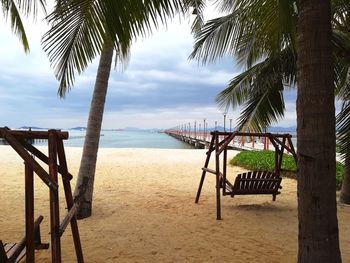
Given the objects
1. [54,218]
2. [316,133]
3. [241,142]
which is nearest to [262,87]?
[316,133]

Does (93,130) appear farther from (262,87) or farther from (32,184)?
(262,87)

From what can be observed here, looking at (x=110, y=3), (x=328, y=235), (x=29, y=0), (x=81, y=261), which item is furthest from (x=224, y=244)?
(x=29, y=0)

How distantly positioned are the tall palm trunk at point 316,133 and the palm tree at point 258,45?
4.38ft

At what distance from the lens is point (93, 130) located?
706 cm

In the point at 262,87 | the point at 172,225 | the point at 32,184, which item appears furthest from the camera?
the point at 262,87

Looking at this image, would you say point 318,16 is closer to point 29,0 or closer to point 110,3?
point 110,3

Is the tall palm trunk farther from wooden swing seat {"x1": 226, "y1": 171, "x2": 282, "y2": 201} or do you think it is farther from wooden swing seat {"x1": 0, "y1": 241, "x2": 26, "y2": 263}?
wooden swing seat {"x1": 226, "y1": 171, "x2": 282, "y2": 201}

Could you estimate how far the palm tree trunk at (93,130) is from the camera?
7.01 meters

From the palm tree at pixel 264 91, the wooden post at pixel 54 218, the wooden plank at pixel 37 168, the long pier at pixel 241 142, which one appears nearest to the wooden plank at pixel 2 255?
the wooden post at pixel 54 218

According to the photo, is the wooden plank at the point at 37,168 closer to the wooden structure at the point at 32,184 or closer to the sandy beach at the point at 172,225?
the wooden structure at the point at 32,184

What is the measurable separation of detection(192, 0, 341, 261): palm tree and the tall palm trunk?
134 centimetres

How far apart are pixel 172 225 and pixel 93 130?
229 cm

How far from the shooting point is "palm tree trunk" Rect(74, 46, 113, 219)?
276 inches

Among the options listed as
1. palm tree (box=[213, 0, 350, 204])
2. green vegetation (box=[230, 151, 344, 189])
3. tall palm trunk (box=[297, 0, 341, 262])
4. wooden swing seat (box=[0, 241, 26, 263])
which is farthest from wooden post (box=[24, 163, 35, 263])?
green vegetation (box=[230, 151, 344, 189])
